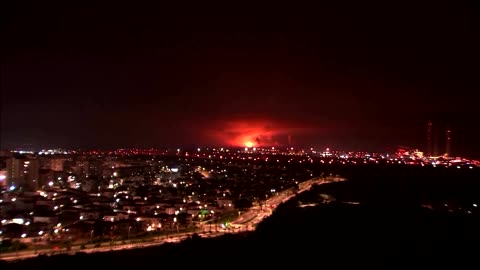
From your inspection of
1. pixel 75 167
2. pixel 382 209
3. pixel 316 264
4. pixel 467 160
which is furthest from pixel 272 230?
pixel 467 160

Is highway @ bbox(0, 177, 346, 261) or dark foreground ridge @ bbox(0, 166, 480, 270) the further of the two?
highway @ bbox(0, 177, 346, 261)

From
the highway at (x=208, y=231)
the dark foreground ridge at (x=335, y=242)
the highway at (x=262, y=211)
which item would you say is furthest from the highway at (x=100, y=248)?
the highway at (x=262, y=211)

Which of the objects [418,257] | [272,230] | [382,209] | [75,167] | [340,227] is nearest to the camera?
[418,257]

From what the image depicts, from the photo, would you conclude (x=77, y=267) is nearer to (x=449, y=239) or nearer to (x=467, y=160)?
(x=449, y=239)

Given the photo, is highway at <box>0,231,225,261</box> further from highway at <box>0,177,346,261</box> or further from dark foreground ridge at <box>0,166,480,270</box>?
dark foreground ridge at <box>0,166,480,270</box>

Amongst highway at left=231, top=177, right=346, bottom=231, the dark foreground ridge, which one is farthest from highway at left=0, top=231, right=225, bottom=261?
highway at left=231, top=177, right=346, bottom=231

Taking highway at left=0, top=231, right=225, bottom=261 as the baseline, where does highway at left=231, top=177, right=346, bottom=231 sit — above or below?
below

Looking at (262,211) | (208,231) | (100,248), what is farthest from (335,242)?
(262,211)

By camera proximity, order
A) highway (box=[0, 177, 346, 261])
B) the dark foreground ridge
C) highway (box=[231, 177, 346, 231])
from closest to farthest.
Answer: the dark foreground ridge → highway (box=[0, 177, 346, 261]) → highway (box=[231, 177, 346, 231])

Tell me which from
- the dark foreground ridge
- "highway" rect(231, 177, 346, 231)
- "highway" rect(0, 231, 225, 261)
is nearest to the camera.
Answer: the dark foreground ridge
